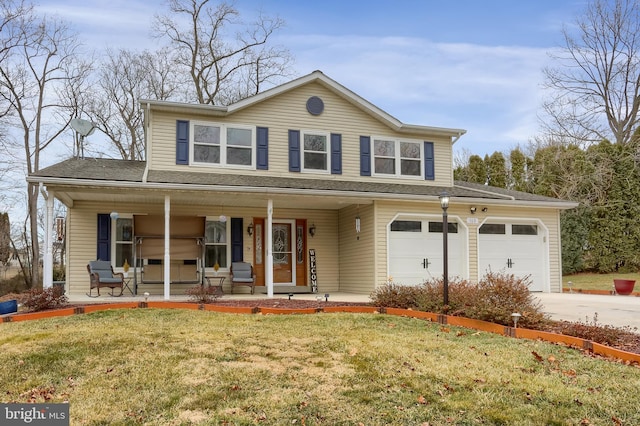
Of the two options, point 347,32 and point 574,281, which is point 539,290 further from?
point 347,32

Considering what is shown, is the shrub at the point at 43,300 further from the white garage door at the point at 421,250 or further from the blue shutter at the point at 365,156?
the blue shutter at the point at 365,156

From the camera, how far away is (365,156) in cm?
1541

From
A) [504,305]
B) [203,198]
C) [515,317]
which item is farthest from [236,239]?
[515,317]

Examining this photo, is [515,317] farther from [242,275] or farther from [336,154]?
[336,154]

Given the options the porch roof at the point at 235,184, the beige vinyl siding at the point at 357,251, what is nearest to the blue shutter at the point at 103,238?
the porch roof at the point at 235,184

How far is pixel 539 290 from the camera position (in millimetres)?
15547

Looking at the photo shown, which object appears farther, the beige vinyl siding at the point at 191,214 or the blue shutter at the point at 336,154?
the blue shutter at the point at 336,154

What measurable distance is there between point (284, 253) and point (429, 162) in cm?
506

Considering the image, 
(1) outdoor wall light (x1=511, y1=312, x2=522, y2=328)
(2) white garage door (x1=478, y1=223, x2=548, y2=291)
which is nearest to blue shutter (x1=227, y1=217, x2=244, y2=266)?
(2) white garage door (x1=478, y1=223, x2=548, y2=291)

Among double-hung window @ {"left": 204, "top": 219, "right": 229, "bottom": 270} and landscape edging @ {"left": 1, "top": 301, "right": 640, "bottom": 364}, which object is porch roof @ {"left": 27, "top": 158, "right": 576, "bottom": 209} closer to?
double-hung window @ {"left": 204, "top": 219, "right": 229, "bottom": 270}

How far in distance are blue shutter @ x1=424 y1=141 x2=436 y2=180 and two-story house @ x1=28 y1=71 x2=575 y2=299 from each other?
1.4 inches

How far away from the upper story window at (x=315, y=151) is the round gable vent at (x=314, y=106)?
0.60 meters

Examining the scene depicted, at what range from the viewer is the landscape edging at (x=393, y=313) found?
21.2ft

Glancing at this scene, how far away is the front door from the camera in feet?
50.2
